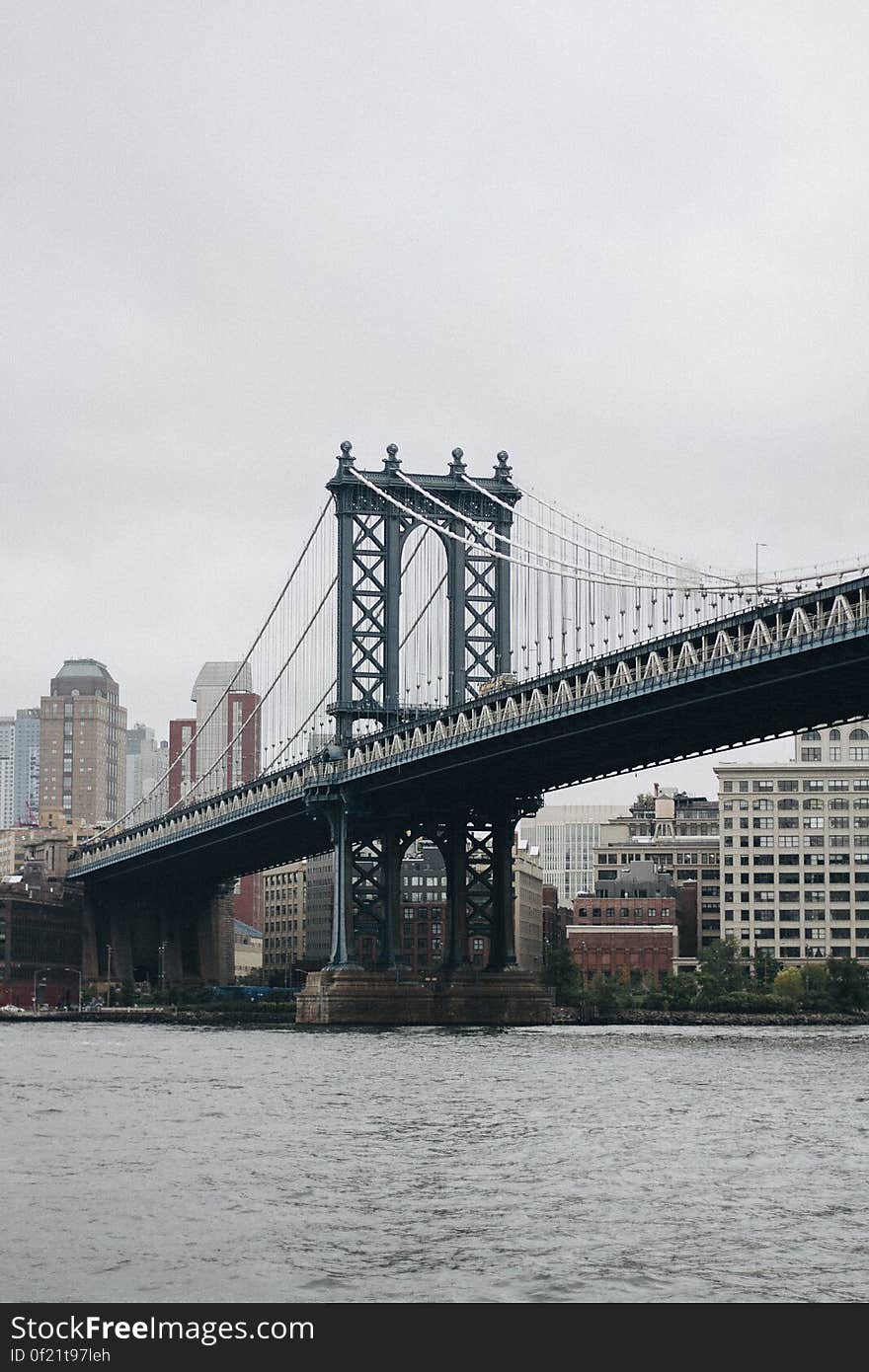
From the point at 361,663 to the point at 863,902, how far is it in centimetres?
8011

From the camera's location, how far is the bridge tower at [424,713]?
398ft

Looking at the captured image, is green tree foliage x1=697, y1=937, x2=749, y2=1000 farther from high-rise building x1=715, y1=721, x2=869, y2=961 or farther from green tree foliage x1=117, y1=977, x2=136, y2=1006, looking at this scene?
green tree foliage x1=117, y1=977, x2=136, y2=1006

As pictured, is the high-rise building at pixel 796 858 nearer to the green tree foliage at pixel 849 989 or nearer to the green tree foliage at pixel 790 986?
the green tree foliage at pixel 790 986

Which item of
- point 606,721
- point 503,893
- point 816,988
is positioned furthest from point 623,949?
point 606,721

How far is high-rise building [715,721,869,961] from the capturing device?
191500mm

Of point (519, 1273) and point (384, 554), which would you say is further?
point (384, 554)

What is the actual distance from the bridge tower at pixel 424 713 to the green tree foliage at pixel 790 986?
29.6 m

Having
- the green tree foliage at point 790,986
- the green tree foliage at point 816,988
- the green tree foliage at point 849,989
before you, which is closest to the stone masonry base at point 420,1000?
the green tree foliage at point 816,988

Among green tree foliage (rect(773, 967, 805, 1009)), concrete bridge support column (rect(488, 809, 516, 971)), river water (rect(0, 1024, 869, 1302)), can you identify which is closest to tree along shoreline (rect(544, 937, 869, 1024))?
green tree foliage (rect(773, 967, 805, 1009))

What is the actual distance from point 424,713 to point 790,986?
4705 centimetres

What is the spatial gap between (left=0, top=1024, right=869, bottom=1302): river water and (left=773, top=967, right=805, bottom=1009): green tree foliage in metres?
74.7
